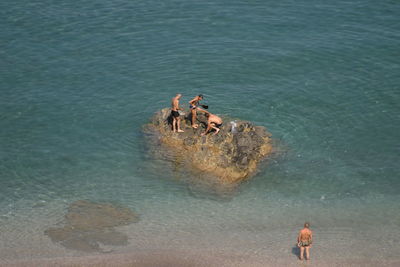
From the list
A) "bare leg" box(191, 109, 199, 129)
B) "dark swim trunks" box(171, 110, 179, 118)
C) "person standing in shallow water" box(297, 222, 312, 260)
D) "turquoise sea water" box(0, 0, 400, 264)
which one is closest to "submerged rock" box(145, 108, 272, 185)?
"bare leg" box(191, 109, 199, 129)

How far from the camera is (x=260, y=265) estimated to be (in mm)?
21891

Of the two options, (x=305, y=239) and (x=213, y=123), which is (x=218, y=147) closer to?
(x=213, y=123)

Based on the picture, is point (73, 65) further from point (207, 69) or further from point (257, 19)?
point (257, 19)

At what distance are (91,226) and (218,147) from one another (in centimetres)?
755

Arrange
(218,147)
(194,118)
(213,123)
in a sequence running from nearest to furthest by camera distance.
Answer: (218,147) < (213,123) < (194,118)

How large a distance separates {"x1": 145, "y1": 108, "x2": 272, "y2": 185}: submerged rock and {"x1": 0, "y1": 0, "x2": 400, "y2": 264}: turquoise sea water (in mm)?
786

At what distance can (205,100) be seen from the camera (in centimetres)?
3341

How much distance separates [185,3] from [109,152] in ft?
63.9

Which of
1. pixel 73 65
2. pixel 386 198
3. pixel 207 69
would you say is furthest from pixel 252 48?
pixel 386 198

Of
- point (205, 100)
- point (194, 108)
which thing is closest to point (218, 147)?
point (194, 108)

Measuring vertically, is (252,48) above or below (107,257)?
above

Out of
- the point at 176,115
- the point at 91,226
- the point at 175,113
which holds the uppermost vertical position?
the point at 175,113

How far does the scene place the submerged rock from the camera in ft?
89.9

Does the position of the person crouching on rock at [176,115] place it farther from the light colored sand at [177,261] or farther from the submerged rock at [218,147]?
the light colored sand at [177,261]
